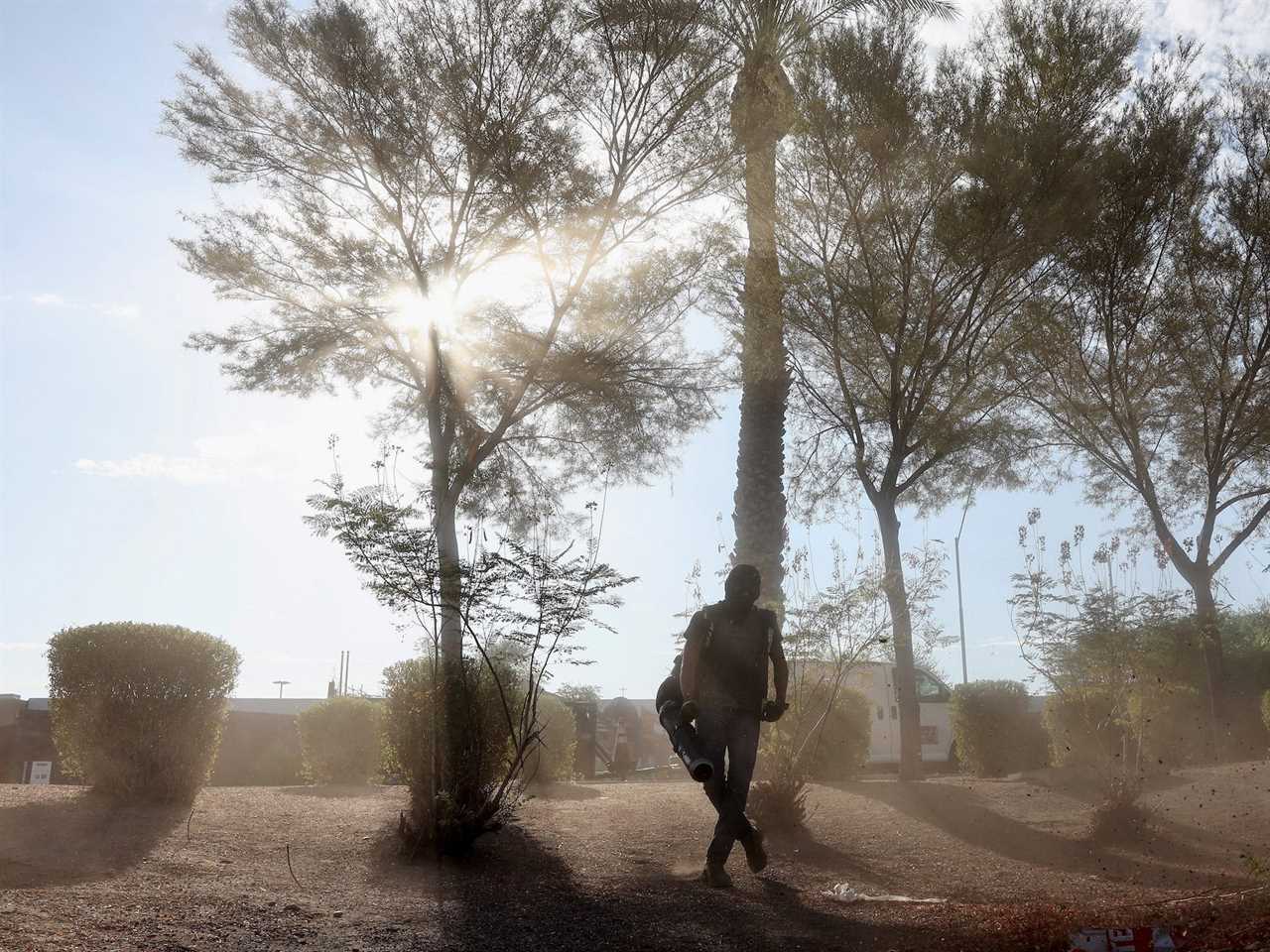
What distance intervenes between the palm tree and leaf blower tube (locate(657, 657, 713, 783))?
6005mm

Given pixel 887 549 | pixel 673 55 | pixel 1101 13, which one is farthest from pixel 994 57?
pixel 887 549

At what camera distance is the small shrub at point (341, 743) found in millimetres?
13094

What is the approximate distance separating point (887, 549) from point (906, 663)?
1.37 m

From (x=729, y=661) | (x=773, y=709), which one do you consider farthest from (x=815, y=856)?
(x=729, y=661)

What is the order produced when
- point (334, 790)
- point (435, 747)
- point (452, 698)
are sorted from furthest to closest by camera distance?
1. point (334, 790)
2. point (452, 698)
3. point (435, 747)

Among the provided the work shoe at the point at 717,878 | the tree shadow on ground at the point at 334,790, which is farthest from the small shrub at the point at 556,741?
the work shoe at the point at 717,878

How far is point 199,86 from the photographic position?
13.0 metres

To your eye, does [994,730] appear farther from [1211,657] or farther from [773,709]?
[773,709]

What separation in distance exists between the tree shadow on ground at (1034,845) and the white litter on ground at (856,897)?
187cm

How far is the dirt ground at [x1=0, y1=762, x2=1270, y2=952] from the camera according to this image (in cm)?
552

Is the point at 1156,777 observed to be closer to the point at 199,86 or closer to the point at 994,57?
the point at 994,57

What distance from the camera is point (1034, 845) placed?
9406 mm

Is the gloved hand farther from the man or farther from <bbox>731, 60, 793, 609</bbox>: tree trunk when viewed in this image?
<bbox>731, 60, 793, 609</bbox>: tree trunk

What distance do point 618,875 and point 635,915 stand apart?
1.62 m
